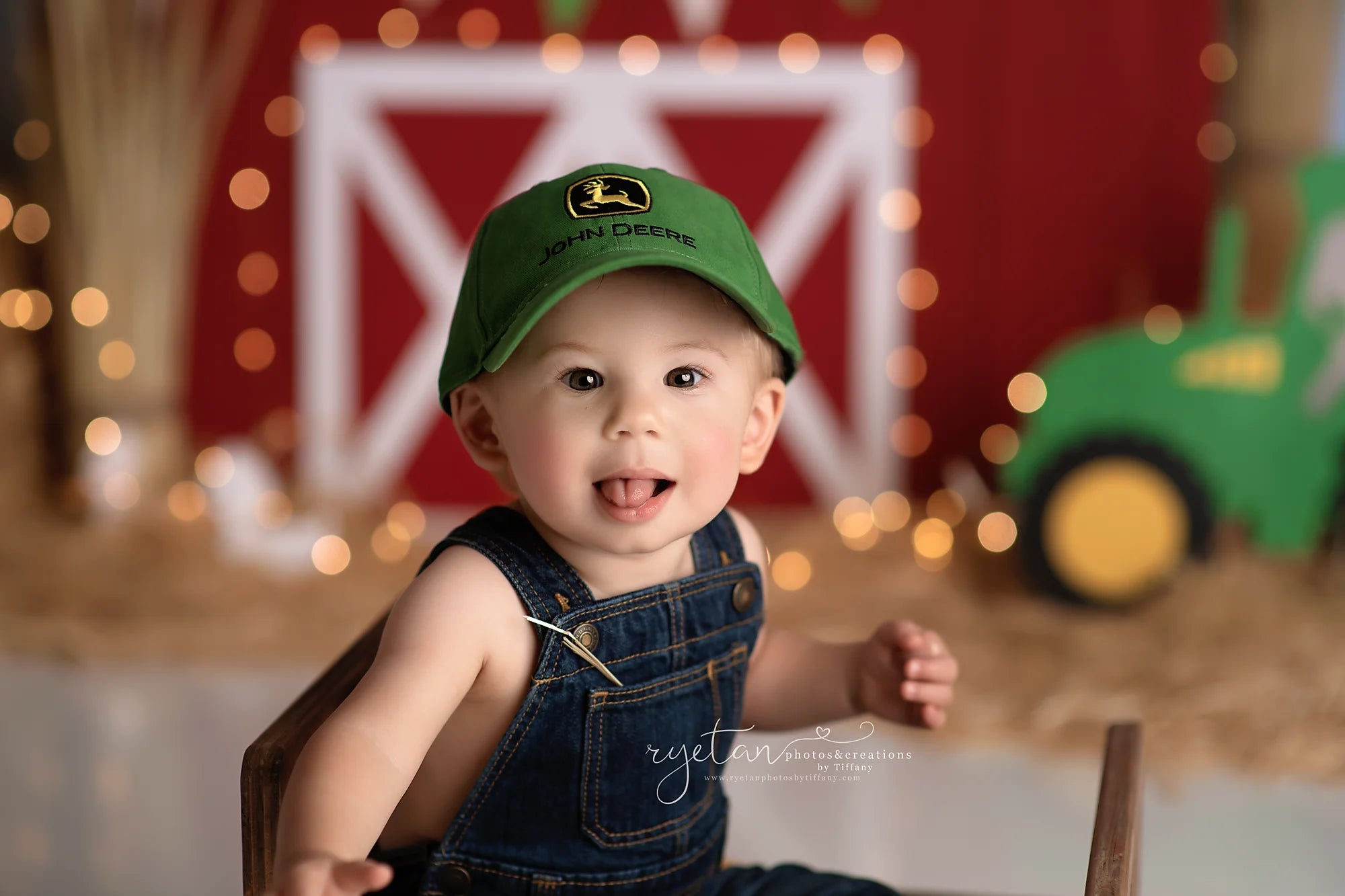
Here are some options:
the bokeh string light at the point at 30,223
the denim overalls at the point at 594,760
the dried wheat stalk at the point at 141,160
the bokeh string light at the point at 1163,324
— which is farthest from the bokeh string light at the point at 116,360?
the denim overalls at the point at 594,760

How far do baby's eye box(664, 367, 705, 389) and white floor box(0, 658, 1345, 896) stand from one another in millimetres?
627

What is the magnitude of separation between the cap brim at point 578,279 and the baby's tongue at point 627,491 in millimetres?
98

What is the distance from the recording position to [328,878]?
622mm

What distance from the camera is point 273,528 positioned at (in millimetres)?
2621

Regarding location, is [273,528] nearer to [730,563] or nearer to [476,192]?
[476,192]

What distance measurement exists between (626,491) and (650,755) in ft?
0.65

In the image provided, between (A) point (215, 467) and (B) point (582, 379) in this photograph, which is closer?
(B) point (582, 379)

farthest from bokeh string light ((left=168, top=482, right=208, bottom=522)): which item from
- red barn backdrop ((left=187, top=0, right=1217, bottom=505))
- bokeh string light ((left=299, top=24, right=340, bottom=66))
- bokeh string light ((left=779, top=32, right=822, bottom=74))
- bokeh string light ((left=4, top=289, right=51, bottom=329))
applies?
bokeh string light ((left=779, top=32, right=822, bottom=74))

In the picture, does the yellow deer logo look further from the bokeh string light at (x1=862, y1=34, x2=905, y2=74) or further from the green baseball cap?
the bokeh string light at (x1=862, y1=34, x2=905, y2=74)

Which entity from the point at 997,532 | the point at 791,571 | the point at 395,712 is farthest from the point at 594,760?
the point at 997,532

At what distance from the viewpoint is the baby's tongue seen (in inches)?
30.6

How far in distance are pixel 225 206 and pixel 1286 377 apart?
216 cm

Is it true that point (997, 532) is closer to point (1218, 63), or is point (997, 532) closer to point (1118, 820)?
point (1218, 63)

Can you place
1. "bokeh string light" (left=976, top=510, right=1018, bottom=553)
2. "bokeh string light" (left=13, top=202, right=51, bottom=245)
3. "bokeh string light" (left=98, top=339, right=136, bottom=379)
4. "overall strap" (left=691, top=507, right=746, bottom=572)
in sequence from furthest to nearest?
"bokeh string light" (left=13, top=202, right=51, bottom=245), "bokeh string light" (left=98, top=339, right=136, bottom=379), "bokeh string light" (left=976, top=510, right=1018, bottom=553), "overall strap" (left=691, top=507, right=746, bottom=572)
